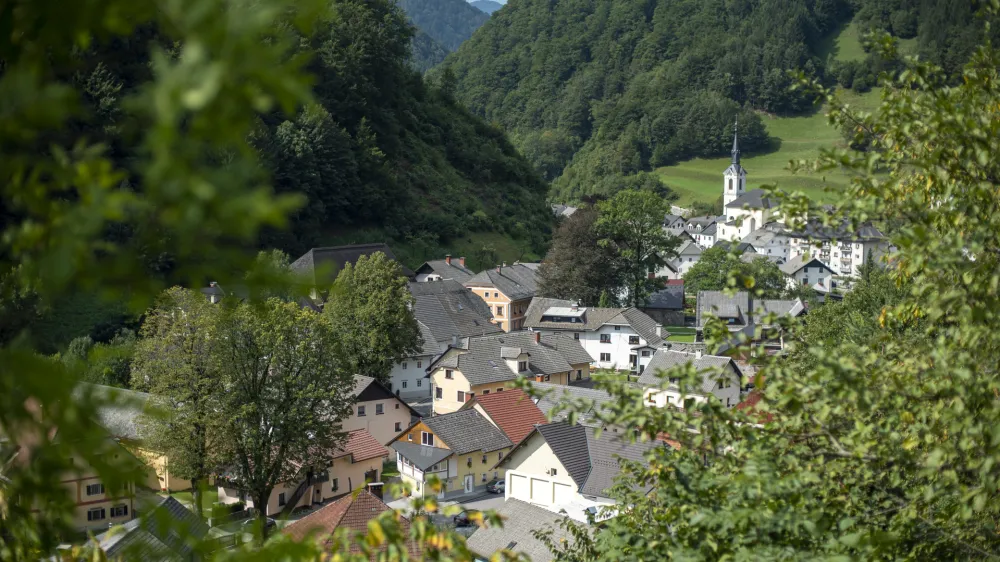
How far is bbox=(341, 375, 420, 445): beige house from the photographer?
28.5 m

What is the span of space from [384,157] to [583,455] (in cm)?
3783

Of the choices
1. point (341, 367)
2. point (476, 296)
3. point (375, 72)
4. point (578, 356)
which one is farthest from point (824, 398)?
point (375, 72)

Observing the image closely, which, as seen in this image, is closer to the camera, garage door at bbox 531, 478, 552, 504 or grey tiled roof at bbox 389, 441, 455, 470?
garage door at bbox 531, 478, 552, 504

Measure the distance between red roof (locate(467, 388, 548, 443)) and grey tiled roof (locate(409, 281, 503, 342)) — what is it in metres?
11.2

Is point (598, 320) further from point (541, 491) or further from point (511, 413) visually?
point (541, 491)

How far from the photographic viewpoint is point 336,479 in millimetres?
25125

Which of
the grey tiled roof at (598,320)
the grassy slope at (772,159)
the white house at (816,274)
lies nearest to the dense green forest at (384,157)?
the grey tiled roof at (598,320)

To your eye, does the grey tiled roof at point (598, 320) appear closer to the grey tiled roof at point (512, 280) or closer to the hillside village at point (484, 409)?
the hillside village at point (484, 409)

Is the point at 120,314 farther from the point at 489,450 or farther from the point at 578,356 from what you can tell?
the point at 578,356

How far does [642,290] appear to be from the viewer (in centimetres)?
5056

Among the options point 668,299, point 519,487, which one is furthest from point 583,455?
point 668,299

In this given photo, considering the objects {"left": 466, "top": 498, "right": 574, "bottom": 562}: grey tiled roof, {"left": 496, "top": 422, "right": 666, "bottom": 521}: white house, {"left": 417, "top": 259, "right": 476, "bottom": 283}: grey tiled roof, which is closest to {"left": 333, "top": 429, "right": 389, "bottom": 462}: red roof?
{"left": 496, "top": 422, "right": 666, "bottom": 521}: white house

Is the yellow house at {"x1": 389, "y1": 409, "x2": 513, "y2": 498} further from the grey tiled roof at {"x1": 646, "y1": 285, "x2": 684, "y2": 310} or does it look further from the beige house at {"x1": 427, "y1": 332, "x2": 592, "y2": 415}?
the grey tiled roof at {"x1": 646, "y1": 285, "x2": 684, "y2": 310}

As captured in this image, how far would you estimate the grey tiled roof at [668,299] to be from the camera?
56.2m
